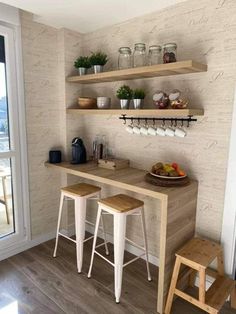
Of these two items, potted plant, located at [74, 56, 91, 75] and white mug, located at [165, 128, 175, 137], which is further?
potted plant, located at [74, 56, 91, 75]

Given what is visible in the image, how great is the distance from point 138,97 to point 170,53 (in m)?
0.44

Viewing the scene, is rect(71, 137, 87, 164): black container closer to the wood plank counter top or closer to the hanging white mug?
the wood plank counter top

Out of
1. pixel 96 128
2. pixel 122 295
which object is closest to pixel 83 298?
pixel 122 295

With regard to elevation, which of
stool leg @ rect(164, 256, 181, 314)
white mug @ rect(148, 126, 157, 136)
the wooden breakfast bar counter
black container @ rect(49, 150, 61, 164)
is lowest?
stool leg @ rect(164, 256, 181, 314)

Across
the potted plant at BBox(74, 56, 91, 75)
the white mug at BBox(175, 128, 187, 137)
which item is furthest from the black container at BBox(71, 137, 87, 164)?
the white mug at BBox(175, 128, 187, 137)

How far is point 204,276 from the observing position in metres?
1.60

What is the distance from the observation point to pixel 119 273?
1.90m

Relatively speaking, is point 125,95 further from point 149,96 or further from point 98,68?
point 98,68

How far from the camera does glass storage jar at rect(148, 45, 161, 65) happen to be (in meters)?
2.01

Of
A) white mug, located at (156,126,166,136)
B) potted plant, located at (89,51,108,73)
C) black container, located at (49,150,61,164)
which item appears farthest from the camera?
black container, located at (49,150,61,164)

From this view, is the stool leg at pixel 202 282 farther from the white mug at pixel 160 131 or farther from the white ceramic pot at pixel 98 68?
the white ceramic pot at pixel 98 68

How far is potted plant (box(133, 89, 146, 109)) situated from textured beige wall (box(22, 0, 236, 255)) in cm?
12

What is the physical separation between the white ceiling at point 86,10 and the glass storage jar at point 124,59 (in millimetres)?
323

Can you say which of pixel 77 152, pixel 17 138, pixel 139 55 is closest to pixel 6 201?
pixel 17 138
